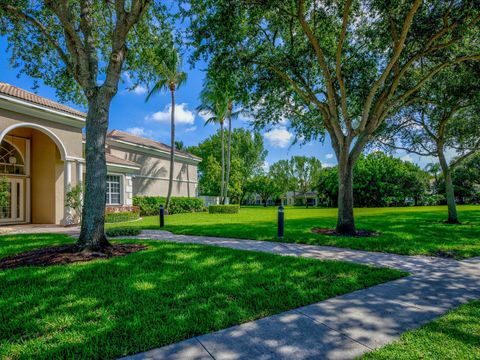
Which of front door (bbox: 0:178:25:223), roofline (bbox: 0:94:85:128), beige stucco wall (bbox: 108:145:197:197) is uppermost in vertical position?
roofline (bbox: 0:94:85:128)

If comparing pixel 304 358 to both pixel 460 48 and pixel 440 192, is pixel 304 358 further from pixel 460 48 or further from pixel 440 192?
pixel 440 192

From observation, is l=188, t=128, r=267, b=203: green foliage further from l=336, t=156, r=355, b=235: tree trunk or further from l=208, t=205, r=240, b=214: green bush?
l=336, t=156, r=355, b=235: tree trunk

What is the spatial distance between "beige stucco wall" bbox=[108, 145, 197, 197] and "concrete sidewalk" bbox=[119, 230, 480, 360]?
18.8m

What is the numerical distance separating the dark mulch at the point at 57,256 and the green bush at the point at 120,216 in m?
9.29

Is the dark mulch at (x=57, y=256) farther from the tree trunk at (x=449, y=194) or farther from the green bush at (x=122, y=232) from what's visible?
the tree trunk at (x=449, y=194)

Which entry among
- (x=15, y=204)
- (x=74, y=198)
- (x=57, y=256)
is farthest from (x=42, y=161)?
(x=57, y=256)

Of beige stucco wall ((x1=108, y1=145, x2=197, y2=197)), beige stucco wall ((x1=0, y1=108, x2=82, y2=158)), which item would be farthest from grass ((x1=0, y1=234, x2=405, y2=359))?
beige stucco wall ((x1=108, y1=145, x2=197, y2=197))

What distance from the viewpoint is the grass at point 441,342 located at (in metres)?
2.44

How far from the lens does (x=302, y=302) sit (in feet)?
11.9

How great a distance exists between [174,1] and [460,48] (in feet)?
32.9

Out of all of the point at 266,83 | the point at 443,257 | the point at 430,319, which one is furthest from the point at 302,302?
the point at 266,83

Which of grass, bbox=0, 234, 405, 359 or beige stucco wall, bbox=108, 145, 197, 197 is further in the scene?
beige stucco wall, bbox=108, 145, 197, 197

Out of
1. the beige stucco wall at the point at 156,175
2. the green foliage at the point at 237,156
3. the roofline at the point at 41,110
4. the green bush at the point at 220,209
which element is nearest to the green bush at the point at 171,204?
the beige stucco wall at the point at 156,175

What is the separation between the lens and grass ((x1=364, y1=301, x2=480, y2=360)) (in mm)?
2443
